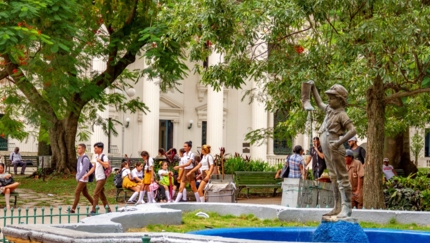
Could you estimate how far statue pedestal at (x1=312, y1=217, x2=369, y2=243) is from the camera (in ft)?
30.3

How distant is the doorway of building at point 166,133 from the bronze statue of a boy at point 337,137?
38.0 m

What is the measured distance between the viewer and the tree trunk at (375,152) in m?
15.5

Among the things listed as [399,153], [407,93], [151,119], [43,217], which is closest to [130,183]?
[407,93]

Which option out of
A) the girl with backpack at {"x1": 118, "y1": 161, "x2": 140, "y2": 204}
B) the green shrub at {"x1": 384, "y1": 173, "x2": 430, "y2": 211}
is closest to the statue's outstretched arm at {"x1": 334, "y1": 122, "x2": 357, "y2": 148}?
the green shrub at {"x1": 384, "y1": 173, "x2": 430, "y2": 211}

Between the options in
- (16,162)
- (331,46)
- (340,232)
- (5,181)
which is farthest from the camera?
(16,162)

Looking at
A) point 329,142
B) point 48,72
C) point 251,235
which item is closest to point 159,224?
point 251,235

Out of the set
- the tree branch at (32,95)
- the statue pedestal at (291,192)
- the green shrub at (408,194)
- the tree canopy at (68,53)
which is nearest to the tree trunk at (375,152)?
the green shrub at (408,194)

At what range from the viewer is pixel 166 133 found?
156 feet

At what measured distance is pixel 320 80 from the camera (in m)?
16.1

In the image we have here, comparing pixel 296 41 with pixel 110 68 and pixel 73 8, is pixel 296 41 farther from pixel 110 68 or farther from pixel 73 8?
pixel 110 68

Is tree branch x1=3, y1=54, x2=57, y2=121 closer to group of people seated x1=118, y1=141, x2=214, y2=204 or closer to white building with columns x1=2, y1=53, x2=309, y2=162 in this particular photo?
group of people seated x1=118, y1=141, x2=214, y2=204

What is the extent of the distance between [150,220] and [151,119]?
3292 centimetres

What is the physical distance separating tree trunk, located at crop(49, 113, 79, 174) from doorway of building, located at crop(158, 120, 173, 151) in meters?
16.8

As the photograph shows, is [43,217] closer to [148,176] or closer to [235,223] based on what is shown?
[235,223]
